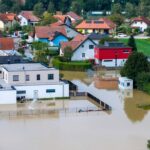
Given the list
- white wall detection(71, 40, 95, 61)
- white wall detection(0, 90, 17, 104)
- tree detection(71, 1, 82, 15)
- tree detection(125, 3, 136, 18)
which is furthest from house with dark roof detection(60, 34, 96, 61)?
tree detection(71, 1, 82, 15)

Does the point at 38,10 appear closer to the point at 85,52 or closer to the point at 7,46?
the point at 7,46

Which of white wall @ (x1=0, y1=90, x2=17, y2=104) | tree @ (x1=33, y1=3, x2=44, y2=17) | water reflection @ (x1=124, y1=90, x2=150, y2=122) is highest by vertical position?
tree @ (x1=33, y1=3, x2=44, y2=17)

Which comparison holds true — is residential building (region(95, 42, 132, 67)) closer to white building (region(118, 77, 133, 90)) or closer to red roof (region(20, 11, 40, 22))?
white building (region(118, 77, 133, 90))

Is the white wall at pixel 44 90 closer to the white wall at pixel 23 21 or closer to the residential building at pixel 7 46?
the residential building at pixel 7 46

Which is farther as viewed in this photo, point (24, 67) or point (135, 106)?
point (24, 67)

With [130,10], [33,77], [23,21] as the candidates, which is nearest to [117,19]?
[130,10]

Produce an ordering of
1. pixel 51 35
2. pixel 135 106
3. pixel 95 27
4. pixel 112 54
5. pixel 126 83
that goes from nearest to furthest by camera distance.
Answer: pixel 135 106, pixel 126 83, pixel 112 54, pixel 51 35, pixel 95 27
